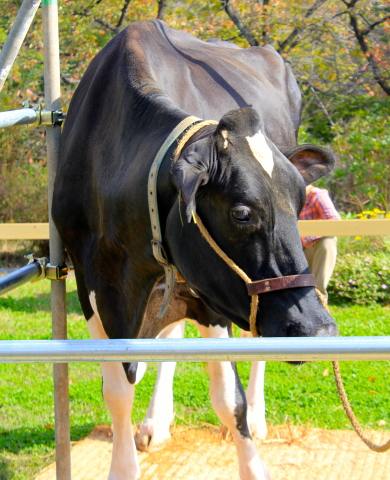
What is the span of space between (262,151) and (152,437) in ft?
6.97

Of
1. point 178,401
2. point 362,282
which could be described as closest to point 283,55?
point 362,282

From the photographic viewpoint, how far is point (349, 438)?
12.0ft

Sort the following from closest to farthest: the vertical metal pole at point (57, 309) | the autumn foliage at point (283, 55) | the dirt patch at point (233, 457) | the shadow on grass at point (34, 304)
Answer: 1. the vertical metal pole at point (57, 309)
2. the dirt patch at point (233, 457)
3. the shadow on grass at point (34, 304)
4. the autumn foliage at point (283, 55)

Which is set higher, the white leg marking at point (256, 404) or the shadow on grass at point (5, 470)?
the white leg marking at point (256, 404)

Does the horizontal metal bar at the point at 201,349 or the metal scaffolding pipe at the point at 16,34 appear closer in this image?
the horizontal metal bar at the point at 201,349

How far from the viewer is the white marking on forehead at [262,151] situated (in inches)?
80.5

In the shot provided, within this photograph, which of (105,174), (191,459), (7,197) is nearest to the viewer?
(105,174)

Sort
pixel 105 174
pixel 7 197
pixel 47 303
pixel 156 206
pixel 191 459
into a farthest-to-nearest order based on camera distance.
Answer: pixel 7 197
pixel 47 303
pixel 191 459
pixel 105 174
pixel 156 206

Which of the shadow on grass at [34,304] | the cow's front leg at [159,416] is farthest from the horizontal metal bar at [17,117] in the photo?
the shadow on grass at [34,304]

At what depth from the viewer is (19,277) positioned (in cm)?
254

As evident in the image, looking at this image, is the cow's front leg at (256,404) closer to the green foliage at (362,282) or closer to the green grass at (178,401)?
the green grass at (178,401)

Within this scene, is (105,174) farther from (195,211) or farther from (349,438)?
(349,438)

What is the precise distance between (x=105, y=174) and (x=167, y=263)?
0.58 meters

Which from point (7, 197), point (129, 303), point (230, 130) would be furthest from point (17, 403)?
point (7, 197)
